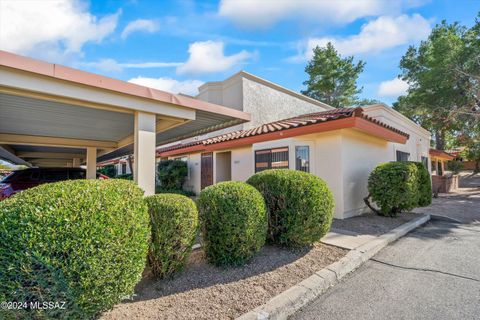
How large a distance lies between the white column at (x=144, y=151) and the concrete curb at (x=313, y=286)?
251 cm

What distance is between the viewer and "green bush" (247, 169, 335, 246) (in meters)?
4.05

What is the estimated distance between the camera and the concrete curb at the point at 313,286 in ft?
8.43

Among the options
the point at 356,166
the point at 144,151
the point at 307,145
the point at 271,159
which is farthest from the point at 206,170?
the point at 144,151

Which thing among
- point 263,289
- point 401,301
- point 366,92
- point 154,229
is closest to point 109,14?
point 154,229

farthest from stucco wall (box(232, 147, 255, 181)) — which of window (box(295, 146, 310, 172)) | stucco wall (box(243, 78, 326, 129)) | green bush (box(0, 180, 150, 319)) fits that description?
green bush (box(0, 180, 150, 319))

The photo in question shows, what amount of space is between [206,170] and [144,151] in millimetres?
9030

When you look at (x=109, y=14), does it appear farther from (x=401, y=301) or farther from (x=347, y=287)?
(x=401, y=301)

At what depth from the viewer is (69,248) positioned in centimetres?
203

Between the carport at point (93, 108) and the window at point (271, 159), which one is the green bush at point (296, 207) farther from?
the window at point (271, 159)

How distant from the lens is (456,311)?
271cm

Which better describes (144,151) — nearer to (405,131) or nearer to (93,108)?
(93,108)

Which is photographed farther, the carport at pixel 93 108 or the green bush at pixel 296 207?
the green bush at pixel 296 207

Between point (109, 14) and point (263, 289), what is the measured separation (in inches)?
307

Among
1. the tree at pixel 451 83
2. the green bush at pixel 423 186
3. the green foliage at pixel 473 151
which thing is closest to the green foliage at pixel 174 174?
the green bush at pixel 423 186
